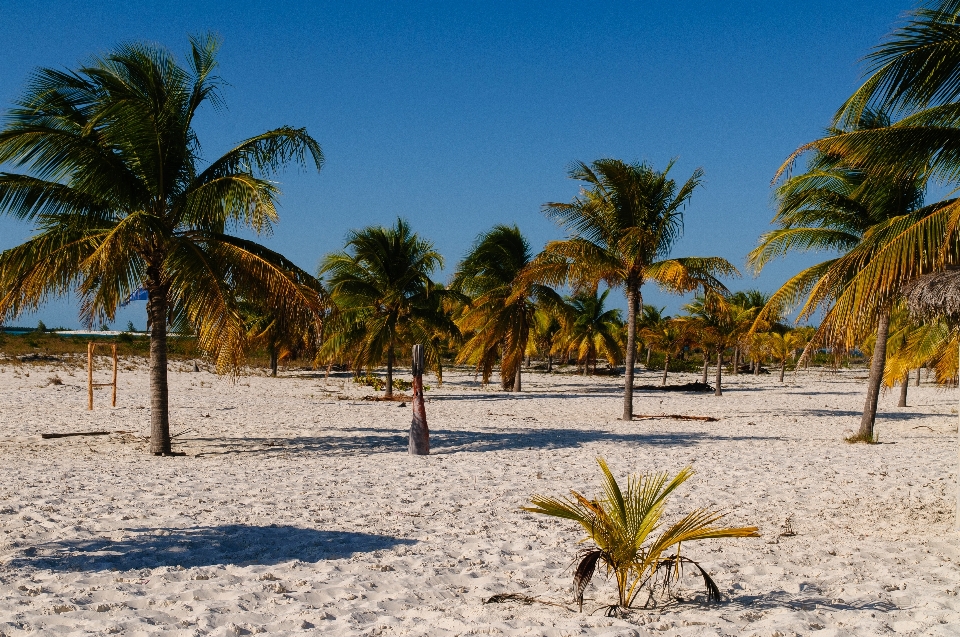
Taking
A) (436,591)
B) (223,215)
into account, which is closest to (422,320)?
(223,215)

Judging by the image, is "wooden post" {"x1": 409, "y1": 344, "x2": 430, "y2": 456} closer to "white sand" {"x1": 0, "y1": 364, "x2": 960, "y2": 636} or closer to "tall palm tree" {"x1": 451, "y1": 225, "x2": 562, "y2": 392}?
"white sand" {"x1": 0, "y1": 364, "x2": 960, "y2": 636}

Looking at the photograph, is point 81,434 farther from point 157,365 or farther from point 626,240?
point 626,240

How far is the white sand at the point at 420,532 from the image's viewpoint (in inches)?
151

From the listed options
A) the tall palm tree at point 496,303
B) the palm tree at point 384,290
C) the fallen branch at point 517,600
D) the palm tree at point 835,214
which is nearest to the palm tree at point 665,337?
the tall palm tree at point 496,303

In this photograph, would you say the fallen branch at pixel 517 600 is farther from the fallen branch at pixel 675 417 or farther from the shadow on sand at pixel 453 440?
the fallen branch at pixel 675 417

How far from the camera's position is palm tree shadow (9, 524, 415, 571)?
4.66 m

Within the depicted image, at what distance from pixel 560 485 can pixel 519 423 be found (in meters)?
7.11

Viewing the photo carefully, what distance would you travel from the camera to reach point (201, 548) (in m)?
5.09

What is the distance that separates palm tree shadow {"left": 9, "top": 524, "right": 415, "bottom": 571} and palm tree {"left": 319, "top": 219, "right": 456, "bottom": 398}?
553 inches

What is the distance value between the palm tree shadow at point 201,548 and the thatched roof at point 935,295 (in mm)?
4512

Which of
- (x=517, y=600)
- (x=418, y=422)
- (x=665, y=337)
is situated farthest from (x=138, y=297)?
(x=665, y=337)

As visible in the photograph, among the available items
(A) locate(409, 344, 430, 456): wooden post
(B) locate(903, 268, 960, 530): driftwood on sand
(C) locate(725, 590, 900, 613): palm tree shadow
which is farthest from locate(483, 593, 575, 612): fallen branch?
(A) locate(409, 344, 430, 456): wooden post

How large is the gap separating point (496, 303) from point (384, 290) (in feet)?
13.1

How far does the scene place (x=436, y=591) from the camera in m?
4.36
